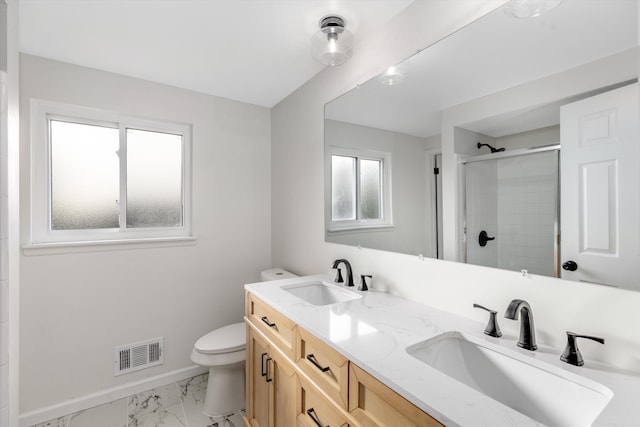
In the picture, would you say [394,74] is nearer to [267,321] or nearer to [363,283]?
[363,283]

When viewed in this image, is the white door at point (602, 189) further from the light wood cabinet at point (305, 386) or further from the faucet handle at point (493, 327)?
the light wood cabinet at point (305, 386)

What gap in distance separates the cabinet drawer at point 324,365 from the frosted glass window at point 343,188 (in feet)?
2.96

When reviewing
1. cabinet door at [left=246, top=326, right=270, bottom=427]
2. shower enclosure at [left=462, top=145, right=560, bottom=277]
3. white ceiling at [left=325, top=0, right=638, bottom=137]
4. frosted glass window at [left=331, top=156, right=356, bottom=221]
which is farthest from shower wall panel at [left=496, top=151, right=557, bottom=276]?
cabinet door at [left=246, top=326, right=270, bottom=427]

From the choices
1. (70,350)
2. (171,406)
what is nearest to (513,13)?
(171,406)

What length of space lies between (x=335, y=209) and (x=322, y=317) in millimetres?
908

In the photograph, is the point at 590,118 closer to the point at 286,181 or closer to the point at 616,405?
the point at 616,405

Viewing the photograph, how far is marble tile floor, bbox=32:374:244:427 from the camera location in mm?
1867

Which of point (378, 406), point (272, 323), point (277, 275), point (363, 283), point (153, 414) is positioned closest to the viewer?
point (378, 406)

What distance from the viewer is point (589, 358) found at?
87 cm

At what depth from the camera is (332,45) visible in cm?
153

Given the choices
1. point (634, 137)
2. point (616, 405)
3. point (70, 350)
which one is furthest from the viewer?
point (70, 350)

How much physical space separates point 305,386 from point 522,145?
1.21 m

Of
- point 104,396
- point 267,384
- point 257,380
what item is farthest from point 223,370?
point 104,396

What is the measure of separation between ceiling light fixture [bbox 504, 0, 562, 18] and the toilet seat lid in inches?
86.6
